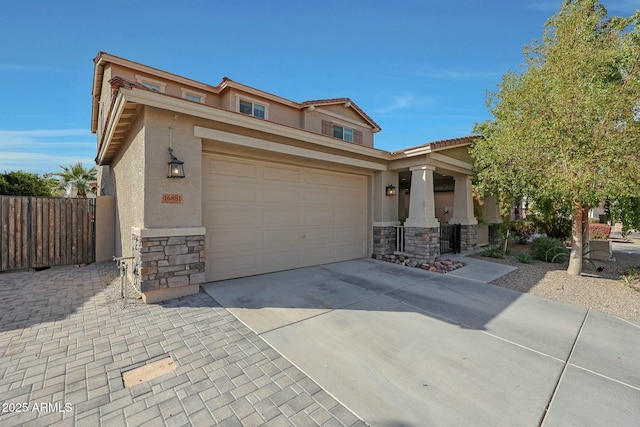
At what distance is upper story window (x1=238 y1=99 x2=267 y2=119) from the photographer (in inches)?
407

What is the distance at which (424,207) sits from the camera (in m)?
8.06

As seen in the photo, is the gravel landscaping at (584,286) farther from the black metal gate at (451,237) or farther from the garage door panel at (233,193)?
the garage door panel at (233,193)

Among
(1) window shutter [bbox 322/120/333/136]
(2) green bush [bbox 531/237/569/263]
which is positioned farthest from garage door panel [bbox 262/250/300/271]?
(2) green bush [bbox 531/237/569/263]

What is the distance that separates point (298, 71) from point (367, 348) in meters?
9.05

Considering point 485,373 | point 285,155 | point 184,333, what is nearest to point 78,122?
point 285,155

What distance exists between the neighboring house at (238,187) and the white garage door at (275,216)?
0.09 feet

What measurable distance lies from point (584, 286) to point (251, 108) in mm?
11648

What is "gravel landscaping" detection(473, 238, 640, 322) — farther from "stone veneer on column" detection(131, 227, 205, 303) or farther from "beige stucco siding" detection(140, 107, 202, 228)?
"beige stucco siding" detection(140, 107, 202, 228)

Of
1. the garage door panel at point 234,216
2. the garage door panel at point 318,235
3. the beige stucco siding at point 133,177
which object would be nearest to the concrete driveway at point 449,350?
the garage door panel at point 234,216

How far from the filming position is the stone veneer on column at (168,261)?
4418 mm

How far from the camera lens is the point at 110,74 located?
8.99 m

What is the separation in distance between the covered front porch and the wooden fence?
887cm

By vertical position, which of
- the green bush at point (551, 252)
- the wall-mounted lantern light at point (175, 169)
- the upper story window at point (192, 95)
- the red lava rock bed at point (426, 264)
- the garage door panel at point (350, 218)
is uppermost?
the upper story window at point (192, 95)

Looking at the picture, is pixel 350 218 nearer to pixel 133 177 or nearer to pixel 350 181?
pixel 350 181
